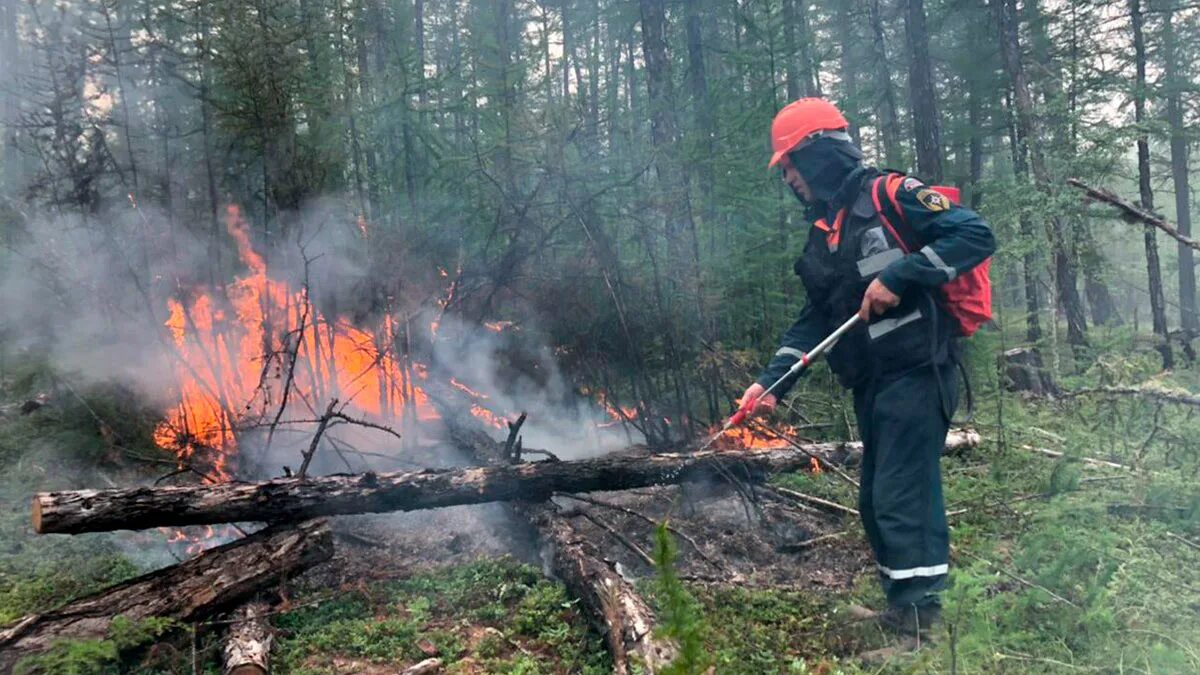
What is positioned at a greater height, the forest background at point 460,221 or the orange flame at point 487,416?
the forest background at point 460,221

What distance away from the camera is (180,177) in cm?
896

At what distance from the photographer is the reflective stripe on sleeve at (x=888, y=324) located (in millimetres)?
3633

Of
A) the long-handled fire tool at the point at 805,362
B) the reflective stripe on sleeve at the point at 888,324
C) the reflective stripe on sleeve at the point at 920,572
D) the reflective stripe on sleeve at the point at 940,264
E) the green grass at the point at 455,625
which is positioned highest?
the reflective stripe on sleeve at the point at 940,264

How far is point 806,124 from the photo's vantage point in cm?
390

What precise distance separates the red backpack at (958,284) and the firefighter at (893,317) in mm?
10

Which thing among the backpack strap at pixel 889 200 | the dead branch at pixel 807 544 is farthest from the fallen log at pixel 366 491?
the backpack strap at pixel 889 200

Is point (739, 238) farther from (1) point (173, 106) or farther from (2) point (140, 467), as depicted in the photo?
(1) point (173, 106)

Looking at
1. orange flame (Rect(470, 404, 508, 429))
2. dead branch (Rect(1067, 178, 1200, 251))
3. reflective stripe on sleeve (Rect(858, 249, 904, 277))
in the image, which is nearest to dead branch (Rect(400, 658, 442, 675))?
reflective stripe on sleeve (Rect(858, 249, 904, 277))

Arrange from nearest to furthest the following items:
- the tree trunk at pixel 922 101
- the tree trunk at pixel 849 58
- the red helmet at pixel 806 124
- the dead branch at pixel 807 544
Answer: the red helmet at pixel 806 124
the dead branch at pixel 807 544
the tree trunk at pixel 922 101
the tree trunk at pixel 849 58

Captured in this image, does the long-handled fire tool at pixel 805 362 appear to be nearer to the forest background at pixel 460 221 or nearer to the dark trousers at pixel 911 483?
the dark trousers at pixel 911 483

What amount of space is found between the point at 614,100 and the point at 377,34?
5686mm

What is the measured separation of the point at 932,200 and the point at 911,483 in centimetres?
151

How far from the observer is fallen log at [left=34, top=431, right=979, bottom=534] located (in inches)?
159

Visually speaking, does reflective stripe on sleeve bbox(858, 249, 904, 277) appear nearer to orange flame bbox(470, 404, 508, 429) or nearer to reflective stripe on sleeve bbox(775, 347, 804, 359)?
reflective stripe on sleeve bbox(775, 347, 804, 359)
